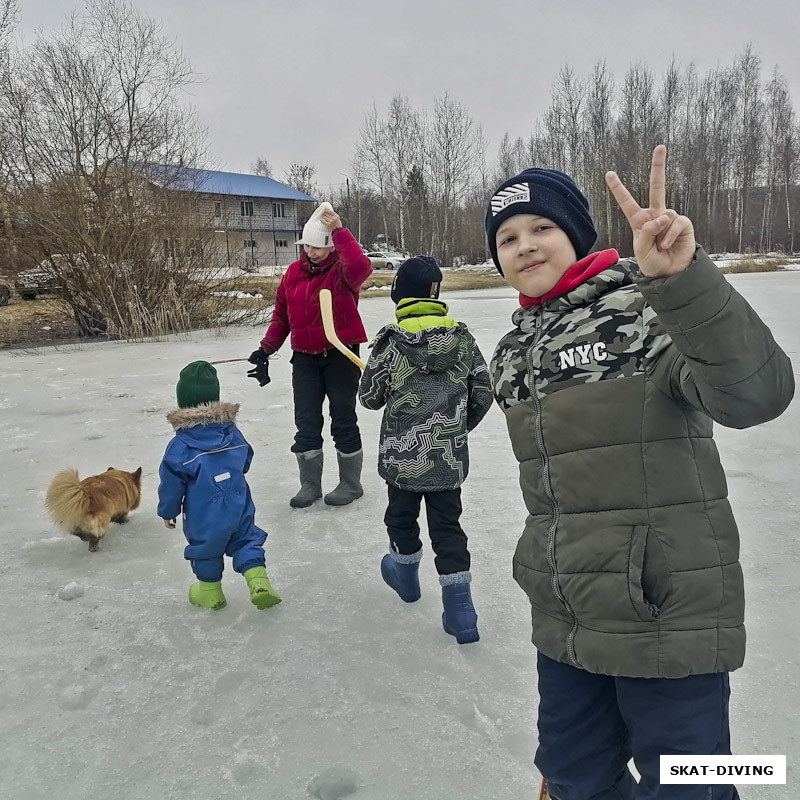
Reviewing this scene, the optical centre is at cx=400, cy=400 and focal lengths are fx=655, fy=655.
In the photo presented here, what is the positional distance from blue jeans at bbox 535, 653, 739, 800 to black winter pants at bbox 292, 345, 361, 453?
2349 millimetres

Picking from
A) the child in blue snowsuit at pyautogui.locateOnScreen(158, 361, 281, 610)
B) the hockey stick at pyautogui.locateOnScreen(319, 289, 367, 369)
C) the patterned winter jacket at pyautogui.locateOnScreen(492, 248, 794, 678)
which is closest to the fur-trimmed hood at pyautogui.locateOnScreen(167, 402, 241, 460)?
the child in blue snowsuit at pyautogui.locateOnScreen(158, 361, 281, 610)

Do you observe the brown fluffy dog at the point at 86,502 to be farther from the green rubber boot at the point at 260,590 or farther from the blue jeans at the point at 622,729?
the blue jeans at the point at 622,729

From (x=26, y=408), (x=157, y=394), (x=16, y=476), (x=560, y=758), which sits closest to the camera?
(x=560, y=758)

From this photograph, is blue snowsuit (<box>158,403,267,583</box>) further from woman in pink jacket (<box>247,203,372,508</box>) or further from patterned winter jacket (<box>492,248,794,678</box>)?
patterned winter jacket (<box>492,248,794,678</box>)

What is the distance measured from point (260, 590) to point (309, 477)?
4.00ft

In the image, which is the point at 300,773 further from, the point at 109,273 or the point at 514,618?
the point at 109,273

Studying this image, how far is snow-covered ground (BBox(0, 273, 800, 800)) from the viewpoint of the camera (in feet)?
5.86

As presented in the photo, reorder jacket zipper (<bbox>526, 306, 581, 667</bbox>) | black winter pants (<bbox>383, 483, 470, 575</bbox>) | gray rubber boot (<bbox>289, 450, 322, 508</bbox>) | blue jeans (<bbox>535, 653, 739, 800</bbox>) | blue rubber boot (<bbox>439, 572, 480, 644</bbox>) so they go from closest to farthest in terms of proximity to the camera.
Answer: blue jeans (<bbox>535, 653, 739, 800</bbox>) < jacket zipper (<bbox>526, 306, 581, 667</bbox>) < blue rubber boot (<bbox>439, 572, 480, 644</bbox>) < black winter pants (<bbox>383, 483, 470, 575</bbox>) < gray rubber boot (<bbox>289, 450, 322, 508</bbox>)

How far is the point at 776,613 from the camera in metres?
2.44

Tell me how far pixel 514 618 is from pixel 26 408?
5331 millimetres

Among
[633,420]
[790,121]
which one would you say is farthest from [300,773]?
[790,121]

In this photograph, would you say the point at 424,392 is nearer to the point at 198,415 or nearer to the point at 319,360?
the point at 198,415

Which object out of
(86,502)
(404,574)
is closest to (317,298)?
(86,502)

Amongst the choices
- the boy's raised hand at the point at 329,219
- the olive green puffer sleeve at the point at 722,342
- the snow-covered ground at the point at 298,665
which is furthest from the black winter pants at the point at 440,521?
the boy's raised hand at the point at 329,219
